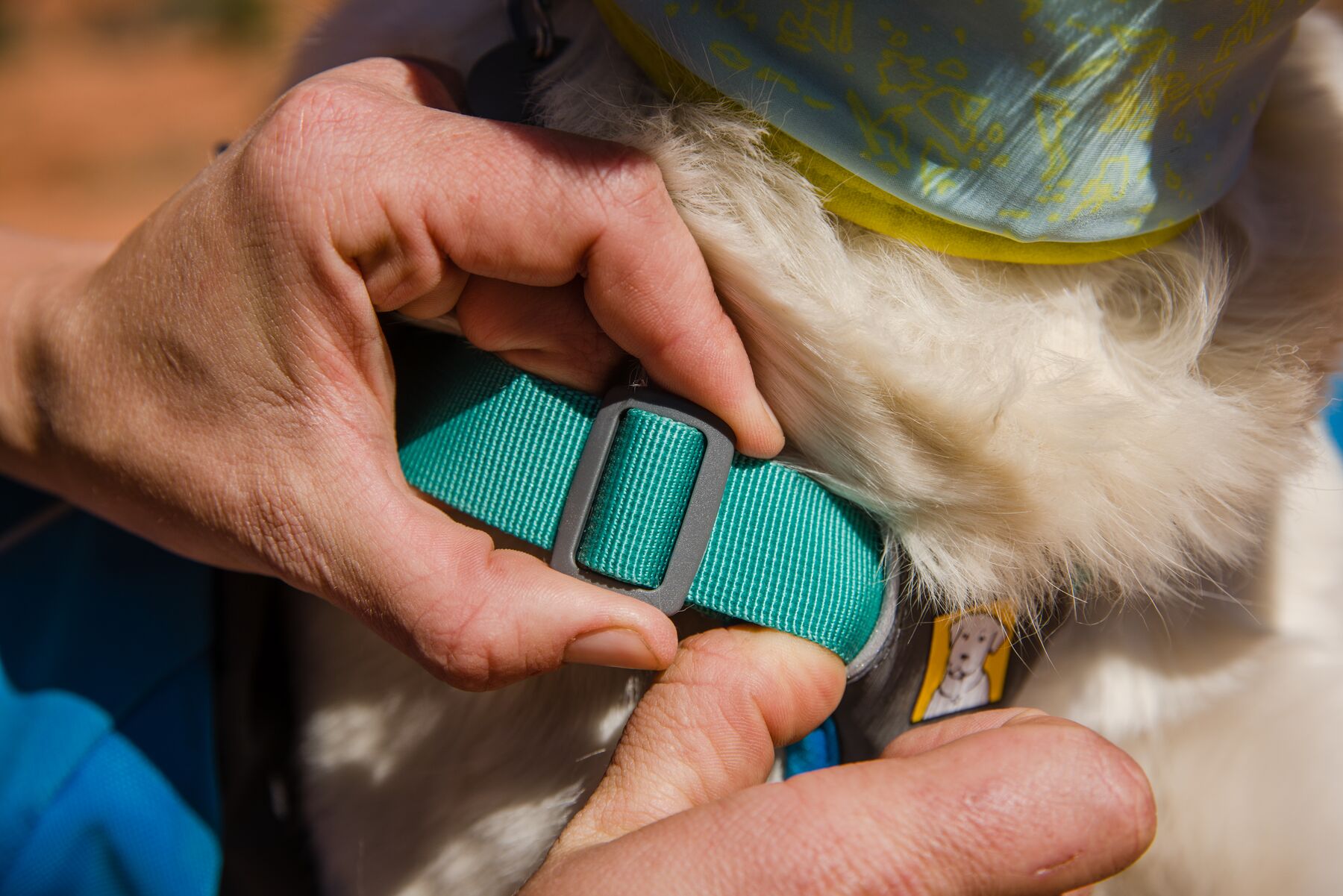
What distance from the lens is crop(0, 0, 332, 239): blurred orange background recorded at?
12.7 feet

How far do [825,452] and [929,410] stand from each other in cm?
7

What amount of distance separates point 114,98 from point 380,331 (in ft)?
16.8

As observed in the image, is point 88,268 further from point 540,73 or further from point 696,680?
point 696,680

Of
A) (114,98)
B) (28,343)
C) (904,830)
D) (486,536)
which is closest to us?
(904,830)

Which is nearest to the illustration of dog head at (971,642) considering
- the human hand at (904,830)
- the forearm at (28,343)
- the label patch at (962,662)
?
the label patch at (962,662)

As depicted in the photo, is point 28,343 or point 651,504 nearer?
point 651,504

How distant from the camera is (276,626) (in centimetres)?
79

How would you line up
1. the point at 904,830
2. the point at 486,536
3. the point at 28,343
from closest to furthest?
1. the point at 904,830
2. the point at 486,536
3. the point at 28,343

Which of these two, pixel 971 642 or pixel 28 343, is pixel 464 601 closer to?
pixel 971 642

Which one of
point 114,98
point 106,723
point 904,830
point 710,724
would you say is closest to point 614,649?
point 710,724

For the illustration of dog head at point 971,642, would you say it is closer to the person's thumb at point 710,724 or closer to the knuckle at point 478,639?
the person's thumb at point 710,724

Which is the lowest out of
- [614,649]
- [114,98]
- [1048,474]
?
[114,98]

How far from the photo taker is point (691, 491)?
54cm

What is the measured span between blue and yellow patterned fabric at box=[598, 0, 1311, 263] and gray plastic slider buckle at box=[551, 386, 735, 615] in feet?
0.51
